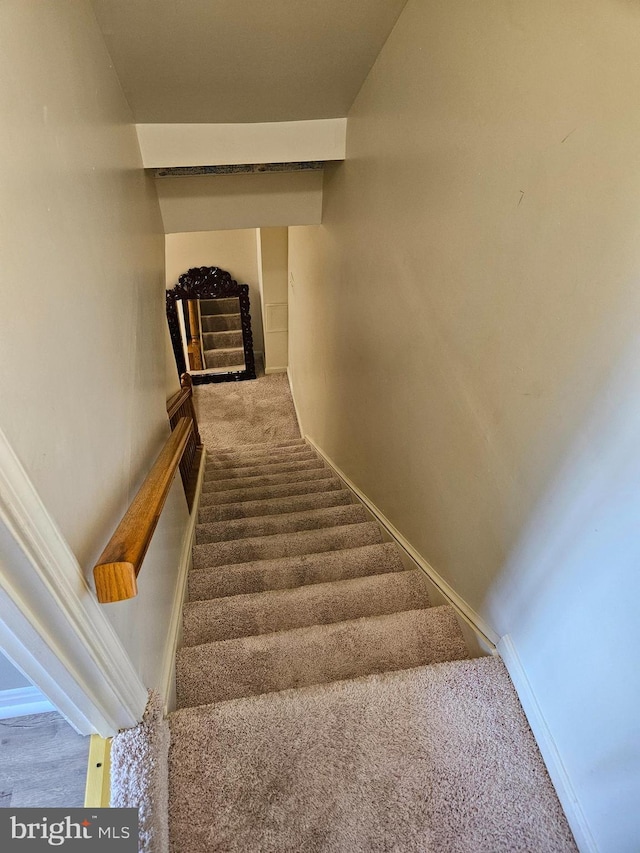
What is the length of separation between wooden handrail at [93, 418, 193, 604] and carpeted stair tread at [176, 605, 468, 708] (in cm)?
55

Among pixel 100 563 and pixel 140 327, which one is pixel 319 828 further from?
pixel 140 327

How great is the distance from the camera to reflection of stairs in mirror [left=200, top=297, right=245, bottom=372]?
5.79 meters

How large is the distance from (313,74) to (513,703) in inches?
92.6

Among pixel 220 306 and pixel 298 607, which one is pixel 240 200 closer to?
pixel 298 607

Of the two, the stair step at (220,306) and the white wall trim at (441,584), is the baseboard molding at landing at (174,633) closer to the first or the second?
the white wall trim at (441,584)

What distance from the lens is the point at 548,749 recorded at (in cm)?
95

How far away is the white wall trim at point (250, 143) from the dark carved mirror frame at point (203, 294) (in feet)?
11.6

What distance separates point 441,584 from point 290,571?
0.60 metres

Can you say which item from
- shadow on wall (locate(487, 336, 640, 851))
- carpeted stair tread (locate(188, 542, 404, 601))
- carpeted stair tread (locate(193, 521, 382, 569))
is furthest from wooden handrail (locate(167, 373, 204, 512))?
shadow on wall (locate(487, 336, 640, 851))

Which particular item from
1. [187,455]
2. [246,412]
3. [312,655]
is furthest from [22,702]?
[246,412]

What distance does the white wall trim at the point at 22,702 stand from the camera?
928mm

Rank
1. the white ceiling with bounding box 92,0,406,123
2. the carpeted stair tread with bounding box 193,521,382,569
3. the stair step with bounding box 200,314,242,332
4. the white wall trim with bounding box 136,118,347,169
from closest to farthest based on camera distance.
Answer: the white ceiling with bounding box 92,0,406,123
the carpeted stair tread with bounding box 193,521,382,569
the white wall trim with bounding box 136,118,347,169
the stair step with bounding box 200,314,242,332

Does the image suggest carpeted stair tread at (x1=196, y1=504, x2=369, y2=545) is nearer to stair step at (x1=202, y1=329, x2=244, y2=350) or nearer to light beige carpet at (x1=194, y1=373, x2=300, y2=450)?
light beige carpet at (x1=194, y1=373, x2=300, y2=450)

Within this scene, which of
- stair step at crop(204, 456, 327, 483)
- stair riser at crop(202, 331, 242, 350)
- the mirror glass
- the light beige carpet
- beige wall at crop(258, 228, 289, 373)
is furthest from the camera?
stair riser at crop(202, 331, 242, 350)
